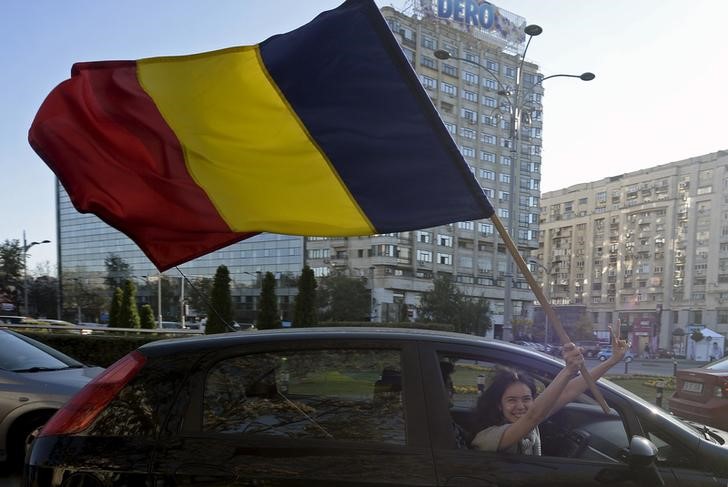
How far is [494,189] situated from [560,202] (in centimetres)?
3797

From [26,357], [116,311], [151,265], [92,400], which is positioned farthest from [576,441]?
[151,265]

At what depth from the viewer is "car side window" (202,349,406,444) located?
2.50 meters

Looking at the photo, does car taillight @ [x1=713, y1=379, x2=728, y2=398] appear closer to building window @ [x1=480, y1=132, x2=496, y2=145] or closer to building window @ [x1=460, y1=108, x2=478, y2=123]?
building window @ [x1=460, y1=108, x2=478, y2=123]

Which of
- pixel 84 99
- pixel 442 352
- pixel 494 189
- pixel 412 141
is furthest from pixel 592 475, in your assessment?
pixel 494 189

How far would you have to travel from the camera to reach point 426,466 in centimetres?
239

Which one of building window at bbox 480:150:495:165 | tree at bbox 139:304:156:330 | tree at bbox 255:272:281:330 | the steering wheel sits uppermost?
building window at bbox 480:150:495:165

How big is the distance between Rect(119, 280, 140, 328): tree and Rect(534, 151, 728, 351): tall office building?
6251 cm

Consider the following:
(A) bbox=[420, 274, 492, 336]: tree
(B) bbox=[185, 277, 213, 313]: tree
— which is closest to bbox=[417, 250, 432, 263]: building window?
(A) bbox=[420, 274, 492, 336]: tree

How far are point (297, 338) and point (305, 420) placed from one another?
0.40 meters

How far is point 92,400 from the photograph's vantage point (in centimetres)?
261

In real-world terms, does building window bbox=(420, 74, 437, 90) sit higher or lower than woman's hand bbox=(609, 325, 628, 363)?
higher

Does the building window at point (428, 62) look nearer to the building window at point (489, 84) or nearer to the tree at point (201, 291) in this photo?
the building window at point (489, 84)

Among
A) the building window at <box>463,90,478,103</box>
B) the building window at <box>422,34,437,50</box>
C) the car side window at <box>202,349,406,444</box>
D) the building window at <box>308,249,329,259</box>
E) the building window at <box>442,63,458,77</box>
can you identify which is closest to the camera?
the car side window at <box>202,349,406,444</box>

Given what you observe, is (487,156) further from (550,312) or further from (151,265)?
A: (550,312)
